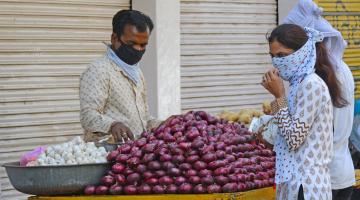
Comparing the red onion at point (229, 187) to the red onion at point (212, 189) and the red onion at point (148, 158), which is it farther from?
the red onion at point (148, 158)

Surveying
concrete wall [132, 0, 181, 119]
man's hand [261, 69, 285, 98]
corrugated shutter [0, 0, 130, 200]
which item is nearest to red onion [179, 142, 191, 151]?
man's hand [261, 69, 285, 98]

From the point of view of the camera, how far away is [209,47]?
10.3m

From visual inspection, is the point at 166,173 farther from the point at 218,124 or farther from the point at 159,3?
the point at 159,3

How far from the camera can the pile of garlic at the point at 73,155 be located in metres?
5.08

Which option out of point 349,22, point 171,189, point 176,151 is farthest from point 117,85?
point 349,22

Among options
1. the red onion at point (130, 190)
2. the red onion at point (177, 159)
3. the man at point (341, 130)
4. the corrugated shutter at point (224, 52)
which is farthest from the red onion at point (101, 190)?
the corrugated shutter at point (224, 52)

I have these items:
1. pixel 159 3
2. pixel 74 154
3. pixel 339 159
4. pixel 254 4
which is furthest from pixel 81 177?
pixel 254 4

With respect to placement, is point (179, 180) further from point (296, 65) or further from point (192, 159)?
point (296, 65)

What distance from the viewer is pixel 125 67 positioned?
6.04 meters

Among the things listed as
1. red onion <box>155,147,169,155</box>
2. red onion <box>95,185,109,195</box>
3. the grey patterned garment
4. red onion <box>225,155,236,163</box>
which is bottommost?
red onion <box>95,185,109,195</box>

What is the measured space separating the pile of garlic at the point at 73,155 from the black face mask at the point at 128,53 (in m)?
0.88

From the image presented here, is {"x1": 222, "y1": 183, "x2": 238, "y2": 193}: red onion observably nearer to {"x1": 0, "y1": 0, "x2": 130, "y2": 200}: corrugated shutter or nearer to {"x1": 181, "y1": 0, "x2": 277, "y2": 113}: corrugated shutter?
{"x1": 0, "y1": 0, "x2": 130, "y2": 200}: corrugated shutter

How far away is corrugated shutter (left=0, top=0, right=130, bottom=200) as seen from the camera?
320 inches

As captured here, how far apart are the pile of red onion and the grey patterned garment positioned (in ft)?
1.44
